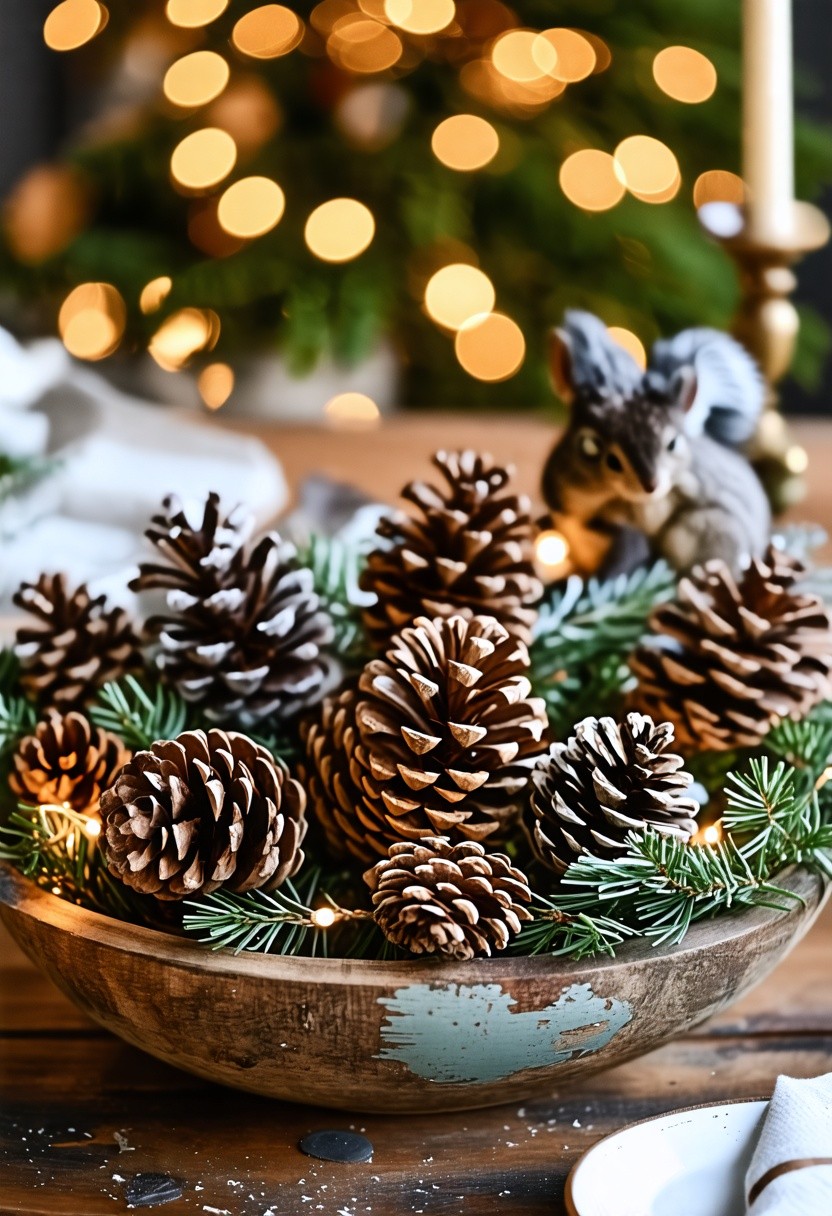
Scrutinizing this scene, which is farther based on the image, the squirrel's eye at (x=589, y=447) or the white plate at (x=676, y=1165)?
the squirrel's eye at (x=589, y=447)

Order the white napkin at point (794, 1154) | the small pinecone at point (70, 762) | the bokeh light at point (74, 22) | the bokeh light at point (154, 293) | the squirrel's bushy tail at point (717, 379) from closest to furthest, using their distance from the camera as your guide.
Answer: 1. the white napkin at point (794, 1154)
2. the small pinecone at point (70, 762)
3. the squirrel's bushy tail at point (717, 379)
4. the bokeh light at point (154, 293)
5. the bokeh light at point (74, 22)

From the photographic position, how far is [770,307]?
0.83m

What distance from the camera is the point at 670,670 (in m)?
0.47

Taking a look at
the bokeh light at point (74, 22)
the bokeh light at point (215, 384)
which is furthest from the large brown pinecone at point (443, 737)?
the bokeh light at point (74, 22)

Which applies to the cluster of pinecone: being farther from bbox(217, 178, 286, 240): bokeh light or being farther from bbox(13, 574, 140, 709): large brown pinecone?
bbox(217, 178, 286, 240): bokeh light

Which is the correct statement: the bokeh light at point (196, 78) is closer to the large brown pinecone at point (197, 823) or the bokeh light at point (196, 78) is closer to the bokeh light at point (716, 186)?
the bokeh light at point (716, 186)

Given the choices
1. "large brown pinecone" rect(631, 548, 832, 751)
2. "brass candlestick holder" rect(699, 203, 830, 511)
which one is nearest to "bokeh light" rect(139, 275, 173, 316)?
"brass candlestick holder" rect(699, 203, 830, 511)

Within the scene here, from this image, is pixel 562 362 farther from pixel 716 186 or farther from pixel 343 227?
pixel 716 186

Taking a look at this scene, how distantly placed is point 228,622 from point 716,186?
141 centimetres

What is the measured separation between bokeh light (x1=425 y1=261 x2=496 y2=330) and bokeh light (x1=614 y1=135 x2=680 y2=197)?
9.5 inches

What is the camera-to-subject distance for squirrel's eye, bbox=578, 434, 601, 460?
0.53 m

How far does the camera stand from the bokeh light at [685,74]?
1.57 meters

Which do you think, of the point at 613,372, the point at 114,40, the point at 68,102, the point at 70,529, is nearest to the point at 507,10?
the point at 114,40

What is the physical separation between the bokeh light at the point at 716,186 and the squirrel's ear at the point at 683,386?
122 centimetres
